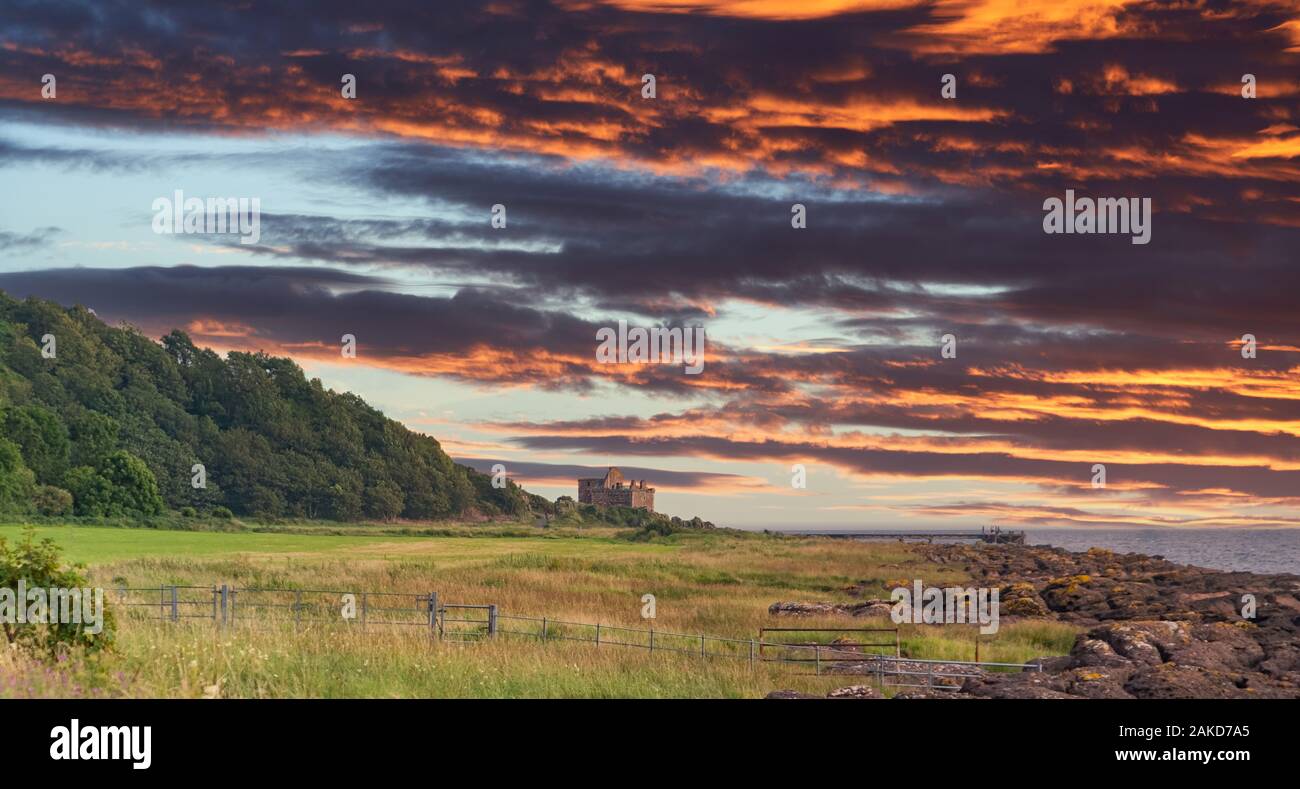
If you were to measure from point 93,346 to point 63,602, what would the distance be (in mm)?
196766

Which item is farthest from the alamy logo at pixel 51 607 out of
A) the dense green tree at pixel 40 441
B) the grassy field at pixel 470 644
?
the dense green tree at pixel 40 441

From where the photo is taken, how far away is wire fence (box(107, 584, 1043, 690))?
32.8 m

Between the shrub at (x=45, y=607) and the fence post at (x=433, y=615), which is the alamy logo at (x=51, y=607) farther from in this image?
the fence post at (x=433, y=615)

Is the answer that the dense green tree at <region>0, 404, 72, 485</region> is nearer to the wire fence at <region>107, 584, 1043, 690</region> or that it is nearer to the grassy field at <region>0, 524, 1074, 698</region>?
the grassy field at <region>0, 524, 1074, 698</region>

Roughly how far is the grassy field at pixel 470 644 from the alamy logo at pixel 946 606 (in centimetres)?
215

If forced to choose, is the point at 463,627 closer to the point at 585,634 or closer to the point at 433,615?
the point at 585,634

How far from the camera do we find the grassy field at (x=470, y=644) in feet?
72.3

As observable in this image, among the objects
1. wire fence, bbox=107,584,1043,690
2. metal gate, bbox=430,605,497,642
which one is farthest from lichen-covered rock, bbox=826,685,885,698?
metal gate, bbox=430,605,497,642

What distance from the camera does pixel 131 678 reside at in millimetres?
19578

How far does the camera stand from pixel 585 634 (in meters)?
40.2

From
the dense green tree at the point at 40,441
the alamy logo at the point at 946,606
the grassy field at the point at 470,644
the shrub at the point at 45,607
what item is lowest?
the alamy logo at the point at 946,606
